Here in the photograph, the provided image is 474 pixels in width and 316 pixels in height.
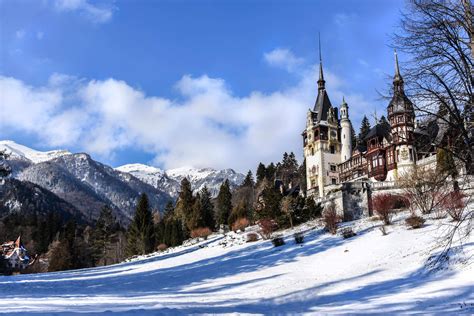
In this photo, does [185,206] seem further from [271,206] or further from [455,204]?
[455,204]

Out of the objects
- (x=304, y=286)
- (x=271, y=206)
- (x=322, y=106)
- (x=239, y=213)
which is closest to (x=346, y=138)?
(x=322, y=106)

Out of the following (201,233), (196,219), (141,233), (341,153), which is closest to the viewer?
(201,233)

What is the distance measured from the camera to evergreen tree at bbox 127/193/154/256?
6303 cm

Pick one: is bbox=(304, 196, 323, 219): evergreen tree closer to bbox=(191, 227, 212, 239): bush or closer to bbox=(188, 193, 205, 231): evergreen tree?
bbox=(191, 227, 212, 239): bush

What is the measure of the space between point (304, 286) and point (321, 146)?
5374 centimetres

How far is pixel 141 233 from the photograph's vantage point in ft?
209

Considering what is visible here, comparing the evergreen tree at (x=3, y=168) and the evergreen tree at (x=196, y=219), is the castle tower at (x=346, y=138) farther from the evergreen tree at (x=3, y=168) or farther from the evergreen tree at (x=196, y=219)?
the evergreen tree at (x=3, y=168)

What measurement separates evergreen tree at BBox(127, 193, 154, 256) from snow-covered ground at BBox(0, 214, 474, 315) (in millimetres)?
34353

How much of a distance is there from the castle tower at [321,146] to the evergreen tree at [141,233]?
82.2 feet

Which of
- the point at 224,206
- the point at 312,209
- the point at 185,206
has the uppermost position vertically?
the point at 185,206

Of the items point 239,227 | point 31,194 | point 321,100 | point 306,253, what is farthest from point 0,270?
point 31,194

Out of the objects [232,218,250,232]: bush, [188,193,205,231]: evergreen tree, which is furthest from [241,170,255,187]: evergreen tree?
[232,218,250,232]: bush

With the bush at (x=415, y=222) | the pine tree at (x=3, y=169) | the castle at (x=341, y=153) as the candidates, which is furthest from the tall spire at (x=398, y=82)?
the castle at (x=341, y=153)

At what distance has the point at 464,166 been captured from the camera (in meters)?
11.0
